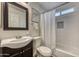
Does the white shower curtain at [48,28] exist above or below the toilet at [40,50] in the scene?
above

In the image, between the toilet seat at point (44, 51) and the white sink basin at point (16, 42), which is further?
the toilet seat at point (44, 51)

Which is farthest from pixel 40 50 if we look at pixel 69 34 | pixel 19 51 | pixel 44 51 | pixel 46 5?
pixel 46 5

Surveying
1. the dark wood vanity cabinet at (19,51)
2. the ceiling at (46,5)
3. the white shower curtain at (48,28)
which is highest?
the ceiling at (46,5)

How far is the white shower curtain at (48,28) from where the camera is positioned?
4.10ft

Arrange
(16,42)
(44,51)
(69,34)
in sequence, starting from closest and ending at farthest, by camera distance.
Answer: (16,42) → (44,51) → (69,34)

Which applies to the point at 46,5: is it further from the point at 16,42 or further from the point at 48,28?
the point at 16,42

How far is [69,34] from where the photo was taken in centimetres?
133

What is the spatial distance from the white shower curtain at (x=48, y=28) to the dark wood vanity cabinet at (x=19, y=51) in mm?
247

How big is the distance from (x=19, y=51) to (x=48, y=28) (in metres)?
0.55

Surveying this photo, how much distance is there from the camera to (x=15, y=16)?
44.1 inches

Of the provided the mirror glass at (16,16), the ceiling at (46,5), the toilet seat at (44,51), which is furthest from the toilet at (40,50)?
the ceiling at (46,5)

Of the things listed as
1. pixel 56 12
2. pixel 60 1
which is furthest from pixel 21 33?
pixel 60 1

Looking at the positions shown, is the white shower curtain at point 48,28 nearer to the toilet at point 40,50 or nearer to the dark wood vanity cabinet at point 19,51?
the toilet at point 40,50

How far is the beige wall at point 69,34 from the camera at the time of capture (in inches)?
49.8
